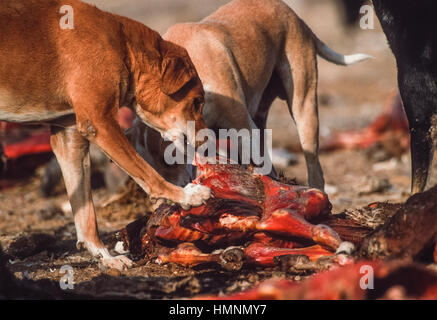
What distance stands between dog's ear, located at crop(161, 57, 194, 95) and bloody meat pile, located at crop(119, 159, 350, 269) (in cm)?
54

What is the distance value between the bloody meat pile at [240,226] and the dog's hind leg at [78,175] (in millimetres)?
452

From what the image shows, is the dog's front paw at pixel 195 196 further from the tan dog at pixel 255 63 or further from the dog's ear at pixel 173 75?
the tan dog at pixel 255 63

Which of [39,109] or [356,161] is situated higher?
[39,109]

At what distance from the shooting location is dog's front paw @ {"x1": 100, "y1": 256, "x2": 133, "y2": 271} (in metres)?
3.71

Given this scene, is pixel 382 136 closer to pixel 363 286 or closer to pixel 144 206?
pixel 144 206

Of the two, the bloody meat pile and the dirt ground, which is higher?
the bloody meat pile

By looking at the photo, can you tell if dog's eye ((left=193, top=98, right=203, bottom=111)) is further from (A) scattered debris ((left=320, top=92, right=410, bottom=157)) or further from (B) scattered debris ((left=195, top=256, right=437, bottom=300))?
(A) scattered debris ((left=320, top=92, right=410, bottom=157))

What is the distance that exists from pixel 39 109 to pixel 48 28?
1.60 feet

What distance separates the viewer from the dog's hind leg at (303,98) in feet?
18.6

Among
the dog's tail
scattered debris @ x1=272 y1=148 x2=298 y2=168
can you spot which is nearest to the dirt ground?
scattered debris @ x1=272 y1=148 x2=298 y2=168

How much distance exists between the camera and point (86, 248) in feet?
13.5

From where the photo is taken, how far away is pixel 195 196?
3623 millimetres

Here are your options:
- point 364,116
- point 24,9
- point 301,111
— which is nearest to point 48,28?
point 24,9
